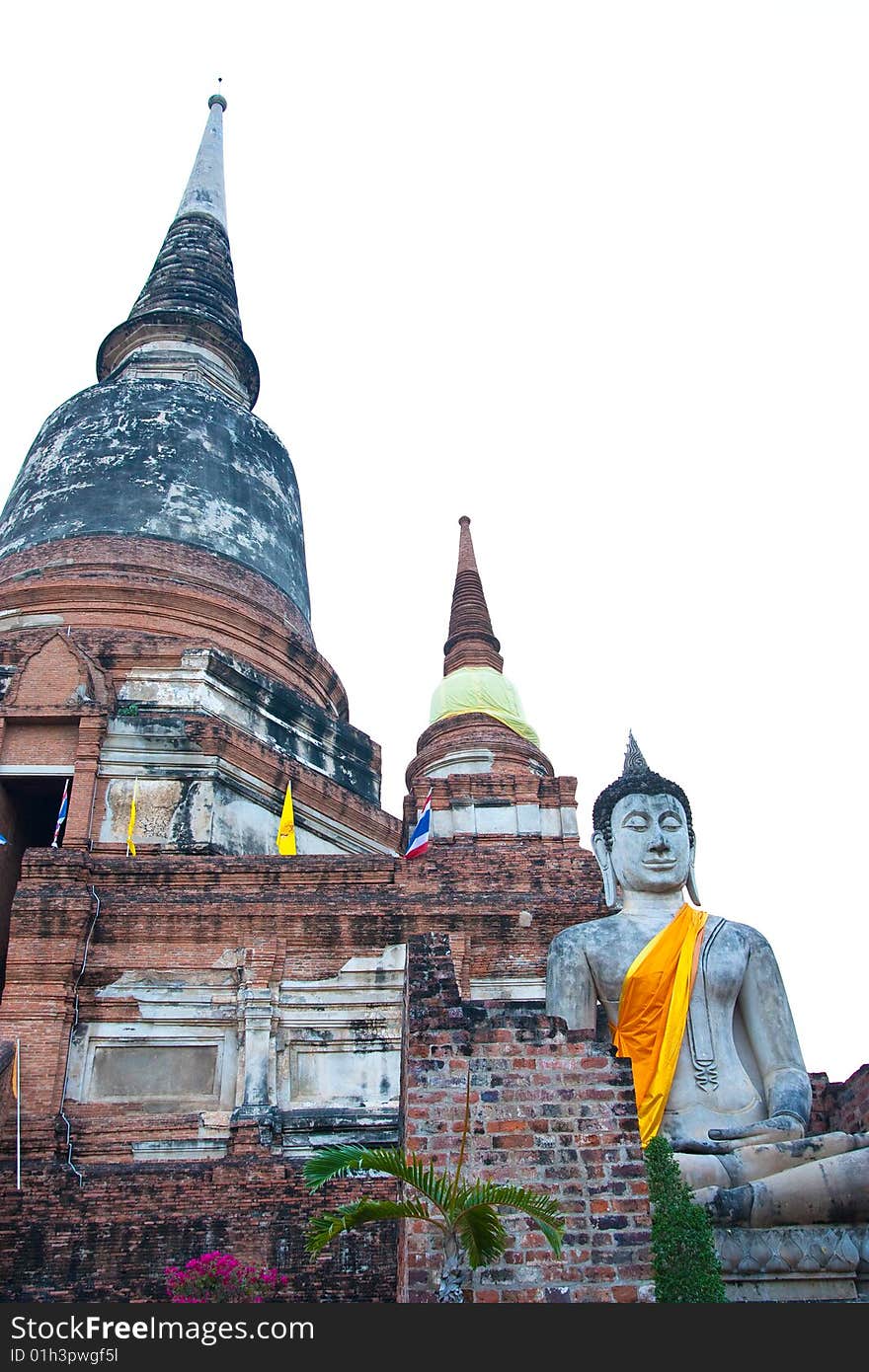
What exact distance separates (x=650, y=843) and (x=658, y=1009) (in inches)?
51.2

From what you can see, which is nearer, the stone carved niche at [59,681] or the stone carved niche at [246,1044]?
the stone carved niche at [246,1044]

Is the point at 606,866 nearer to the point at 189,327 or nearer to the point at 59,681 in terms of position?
the point at 59,681

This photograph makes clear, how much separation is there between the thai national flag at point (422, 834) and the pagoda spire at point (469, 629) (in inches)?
355

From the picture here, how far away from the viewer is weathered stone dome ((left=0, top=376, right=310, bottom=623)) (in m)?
16.6

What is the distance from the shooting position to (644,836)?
7746mm

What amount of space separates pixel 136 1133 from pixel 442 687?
1161 centimetres

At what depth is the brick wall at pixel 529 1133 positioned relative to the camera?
4695mm

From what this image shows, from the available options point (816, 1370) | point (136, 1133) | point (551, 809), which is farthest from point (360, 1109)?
point (816, 1370)

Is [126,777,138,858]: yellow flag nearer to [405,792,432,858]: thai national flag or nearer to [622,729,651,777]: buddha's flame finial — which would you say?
[405,792,432,858]: thai national flag

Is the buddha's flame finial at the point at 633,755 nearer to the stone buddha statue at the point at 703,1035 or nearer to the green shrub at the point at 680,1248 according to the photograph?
the stone buddha statue at the point at 703,1035

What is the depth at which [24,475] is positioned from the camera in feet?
59.7

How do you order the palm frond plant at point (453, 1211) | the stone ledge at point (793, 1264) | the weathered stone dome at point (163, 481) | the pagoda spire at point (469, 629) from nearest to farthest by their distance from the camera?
1. the palm frond plant at point (453, 1211)
2. the stone ledge at point (793, 1264)
3. the weathered stone dome at point (163, 481)
4. the pagoda spire at point (469, 629)

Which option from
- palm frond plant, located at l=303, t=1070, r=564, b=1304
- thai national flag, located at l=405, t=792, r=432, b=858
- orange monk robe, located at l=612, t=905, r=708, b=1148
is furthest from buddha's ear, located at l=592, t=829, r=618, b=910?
thai national flag, located at l=405, t=792, r=432, b=858

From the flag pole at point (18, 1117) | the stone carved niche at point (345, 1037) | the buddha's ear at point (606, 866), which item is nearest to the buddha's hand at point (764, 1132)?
the buddha's ear at point (606, 866)
